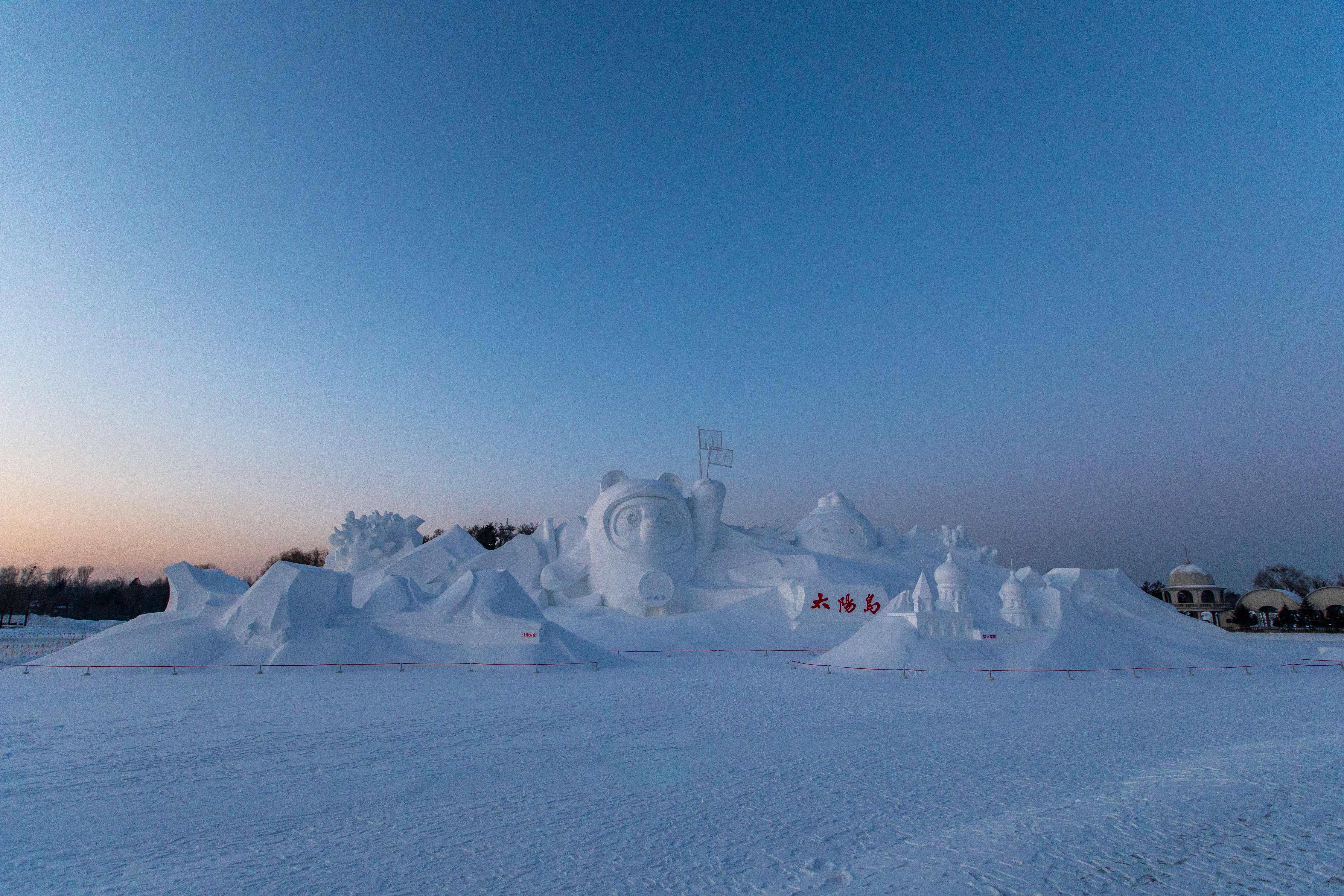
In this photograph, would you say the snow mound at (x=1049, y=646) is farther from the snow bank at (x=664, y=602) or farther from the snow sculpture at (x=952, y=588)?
the snow sculpture at (x=952, y=588)

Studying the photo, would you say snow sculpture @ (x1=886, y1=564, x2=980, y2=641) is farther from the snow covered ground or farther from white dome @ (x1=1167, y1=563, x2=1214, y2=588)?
white dome @ (x1=1167, y1=563, x2=1214, y2=588)

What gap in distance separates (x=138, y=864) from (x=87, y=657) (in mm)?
13675

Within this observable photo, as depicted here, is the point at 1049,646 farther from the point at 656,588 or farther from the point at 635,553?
the point at 635,553

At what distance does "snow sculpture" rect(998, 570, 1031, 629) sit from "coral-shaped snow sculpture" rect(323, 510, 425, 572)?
22187 mm

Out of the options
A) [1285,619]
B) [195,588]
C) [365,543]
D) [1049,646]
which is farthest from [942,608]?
[1285,619]

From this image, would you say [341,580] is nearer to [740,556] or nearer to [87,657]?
[87,657]

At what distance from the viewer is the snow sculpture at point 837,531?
31000 mm

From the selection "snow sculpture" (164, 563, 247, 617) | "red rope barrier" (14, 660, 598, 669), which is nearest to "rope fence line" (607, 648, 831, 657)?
"red rope barrier" (14, 660, 598, 669)

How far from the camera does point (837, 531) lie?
3141 cm

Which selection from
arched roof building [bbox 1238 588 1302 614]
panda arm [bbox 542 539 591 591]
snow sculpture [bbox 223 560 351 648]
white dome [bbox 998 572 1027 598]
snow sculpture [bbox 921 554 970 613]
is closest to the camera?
snow sculpture [bbox 223 560 351 648]

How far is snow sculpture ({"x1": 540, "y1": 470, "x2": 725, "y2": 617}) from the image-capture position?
25281 mm

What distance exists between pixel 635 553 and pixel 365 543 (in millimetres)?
11343

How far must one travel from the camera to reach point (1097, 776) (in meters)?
6.55

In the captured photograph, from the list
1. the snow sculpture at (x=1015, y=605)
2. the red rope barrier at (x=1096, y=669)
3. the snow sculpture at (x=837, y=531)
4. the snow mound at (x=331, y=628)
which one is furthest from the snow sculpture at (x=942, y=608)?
the snow sculpture at (x=837, y=531)
